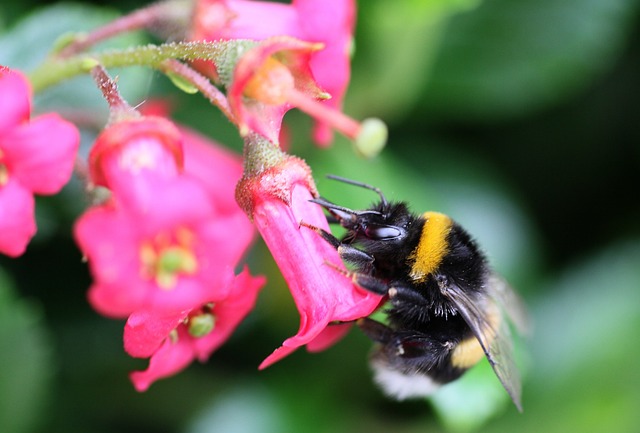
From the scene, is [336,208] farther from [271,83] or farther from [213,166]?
[213,166]

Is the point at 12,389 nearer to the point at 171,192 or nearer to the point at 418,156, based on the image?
the point at 171,192

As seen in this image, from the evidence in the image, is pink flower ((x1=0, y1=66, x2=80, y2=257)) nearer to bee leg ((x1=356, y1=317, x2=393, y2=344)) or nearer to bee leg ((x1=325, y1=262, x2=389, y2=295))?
bee leg ((x1=325, y1=262, x2=389, y2=295))

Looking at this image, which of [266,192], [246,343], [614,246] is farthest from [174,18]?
[614,246]

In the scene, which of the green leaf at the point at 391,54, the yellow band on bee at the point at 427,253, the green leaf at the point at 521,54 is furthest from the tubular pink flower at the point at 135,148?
the green leaf at the point at 521,54

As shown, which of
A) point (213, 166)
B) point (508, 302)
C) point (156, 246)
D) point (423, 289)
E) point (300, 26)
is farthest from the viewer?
point (213, 166)

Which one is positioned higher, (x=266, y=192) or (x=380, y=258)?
(x=266, y=192)

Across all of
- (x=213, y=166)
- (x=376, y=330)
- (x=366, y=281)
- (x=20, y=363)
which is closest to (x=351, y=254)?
(x=366, y=281)
